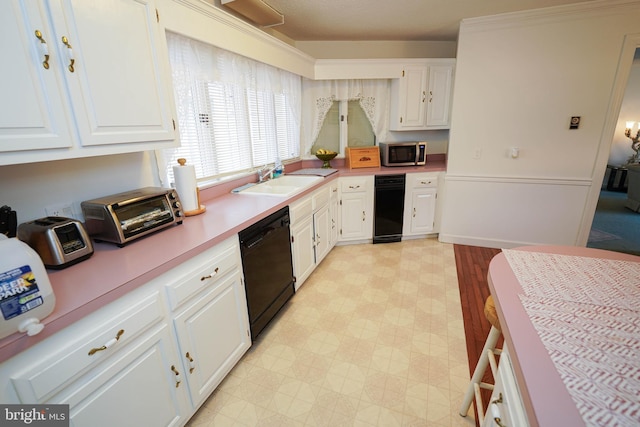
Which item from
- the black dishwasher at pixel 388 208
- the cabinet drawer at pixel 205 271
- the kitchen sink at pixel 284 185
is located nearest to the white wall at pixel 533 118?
the black dishwasher at pixel 388 208

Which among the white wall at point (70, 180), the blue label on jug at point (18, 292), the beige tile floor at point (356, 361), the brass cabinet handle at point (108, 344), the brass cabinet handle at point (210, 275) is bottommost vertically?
the beige tile floor at point (356, 361)

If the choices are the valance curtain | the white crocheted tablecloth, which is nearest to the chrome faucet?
the valance curtain

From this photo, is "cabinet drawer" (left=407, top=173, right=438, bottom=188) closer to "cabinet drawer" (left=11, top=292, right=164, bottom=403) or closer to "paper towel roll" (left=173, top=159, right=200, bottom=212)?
"paper towel roll" (left=173, top=159, right=200, bottom=212)

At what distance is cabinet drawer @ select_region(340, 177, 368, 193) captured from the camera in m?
3.33

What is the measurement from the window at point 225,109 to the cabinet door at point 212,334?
88 cm

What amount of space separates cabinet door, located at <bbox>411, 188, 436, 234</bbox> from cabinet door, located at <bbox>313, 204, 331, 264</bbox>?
3.68ft

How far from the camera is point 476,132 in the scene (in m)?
3.16

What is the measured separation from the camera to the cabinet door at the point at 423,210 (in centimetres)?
348

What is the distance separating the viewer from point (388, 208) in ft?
11.4

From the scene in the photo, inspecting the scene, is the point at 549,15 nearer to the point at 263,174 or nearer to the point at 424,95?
the point at 424,95

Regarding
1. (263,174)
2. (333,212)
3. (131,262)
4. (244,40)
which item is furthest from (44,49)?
(333,212)

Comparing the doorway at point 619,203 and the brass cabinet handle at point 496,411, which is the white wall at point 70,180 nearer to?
the brass cabinet handle at point 496,411

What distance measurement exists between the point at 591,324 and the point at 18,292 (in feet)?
5.28

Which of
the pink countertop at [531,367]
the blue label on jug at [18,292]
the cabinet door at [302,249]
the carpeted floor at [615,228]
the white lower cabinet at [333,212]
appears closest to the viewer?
the pink countertop at [531,367]
